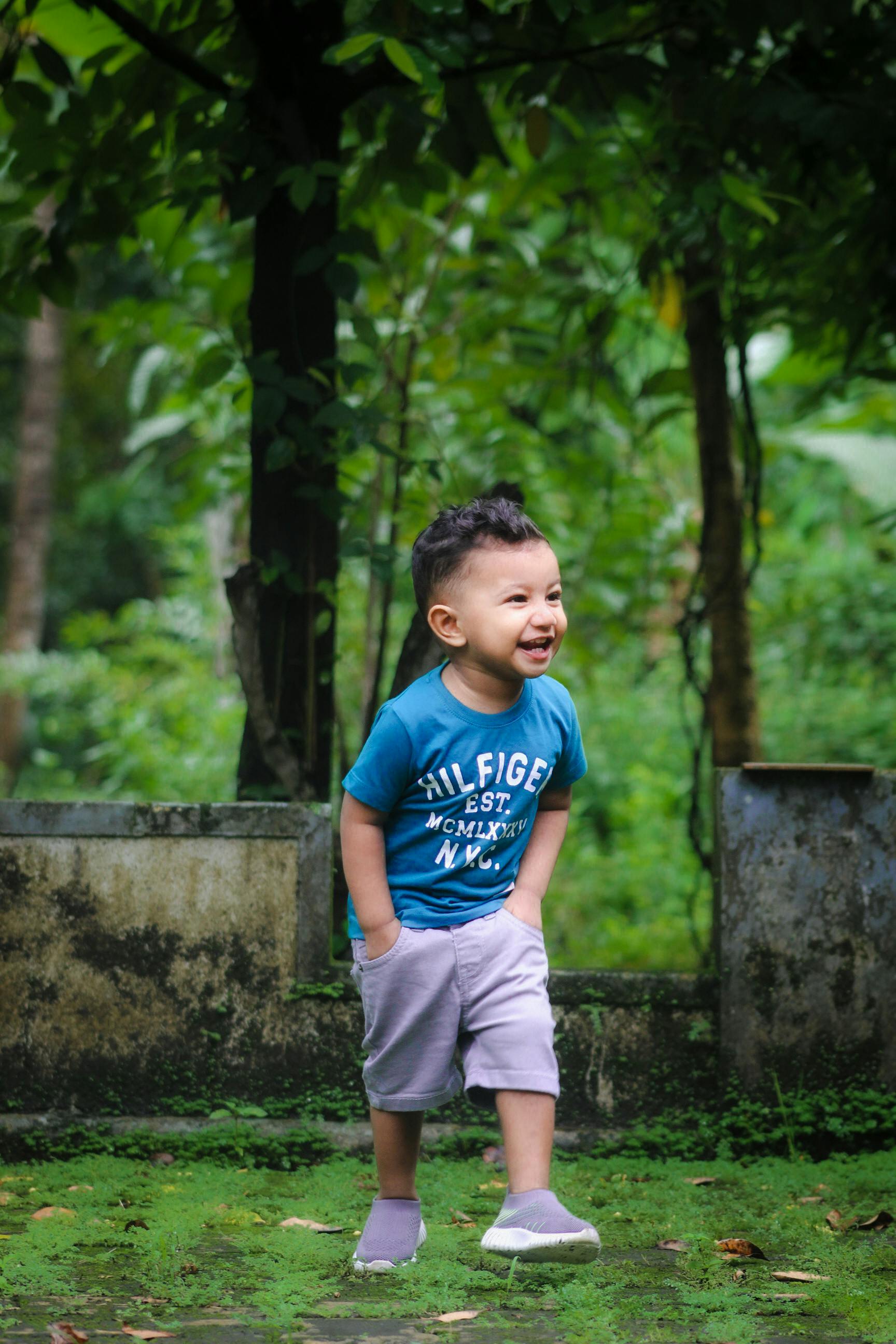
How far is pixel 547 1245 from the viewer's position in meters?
2.03

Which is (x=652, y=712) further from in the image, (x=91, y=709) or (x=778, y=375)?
(x=91, y=709)

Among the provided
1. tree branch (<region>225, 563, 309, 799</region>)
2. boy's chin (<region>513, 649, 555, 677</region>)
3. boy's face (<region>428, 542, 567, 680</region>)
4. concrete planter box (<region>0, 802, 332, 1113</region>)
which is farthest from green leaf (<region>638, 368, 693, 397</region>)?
boy's chin (<region>513, 649, 555, 677</region>)

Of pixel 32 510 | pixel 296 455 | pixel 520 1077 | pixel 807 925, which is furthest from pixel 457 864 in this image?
pixel 32 510

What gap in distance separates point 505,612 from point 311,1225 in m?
1.39

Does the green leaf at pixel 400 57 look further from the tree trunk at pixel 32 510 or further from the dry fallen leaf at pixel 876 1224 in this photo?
the tree trunk at pixel 32 510

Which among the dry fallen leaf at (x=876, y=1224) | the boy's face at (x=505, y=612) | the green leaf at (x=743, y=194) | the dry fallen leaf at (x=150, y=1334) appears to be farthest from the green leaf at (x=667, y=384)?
the dry fallen leaf at (x=150, y=1334)

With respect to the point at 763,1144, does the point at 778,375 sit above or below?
above

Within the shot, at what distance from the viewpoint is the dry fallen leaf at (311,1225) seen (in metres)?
2.61

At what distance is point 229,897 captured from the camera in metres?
3.19

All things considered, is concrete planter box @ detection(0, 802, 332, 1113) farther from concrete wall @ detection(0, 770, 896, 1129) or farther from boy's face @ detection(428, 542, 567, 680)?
boy's face @ detection(428, 542, 567, 680)

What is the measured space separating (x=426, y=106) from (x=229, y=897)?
3216mm

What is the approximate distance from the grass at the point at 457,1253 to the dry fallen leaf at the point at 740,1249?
20mm

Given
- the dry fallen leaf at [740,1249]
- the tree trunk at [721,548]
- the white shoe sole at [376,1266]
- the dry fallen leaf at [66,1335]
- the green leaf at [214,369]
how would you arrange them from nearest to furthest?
1. the dry fallen leaf at [66,1335]
2. the white shoe sole at [376,1266]
3. the dry fallen leaf at [740,1249]
4. the green leaf at [214,369]
5. the tree trunk at [721,548]

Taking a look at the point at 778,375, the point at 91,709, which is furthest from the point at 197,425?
the point at 778,375
